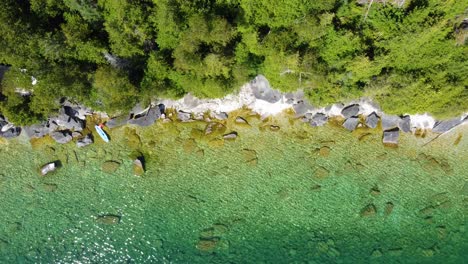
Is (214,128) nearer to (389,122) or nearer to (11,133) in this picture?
(389,122)

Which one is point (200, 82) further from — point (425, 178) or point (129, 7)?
point (425, 178)

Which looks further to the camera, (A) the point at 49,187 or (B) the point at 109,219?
(A) the point at 49,187

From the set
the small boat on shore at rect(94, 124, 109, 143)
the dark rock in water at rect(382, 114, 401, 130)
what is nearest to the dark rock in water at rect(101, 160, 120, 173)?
the small boat on shore at rect(94, 124, 109, 143)

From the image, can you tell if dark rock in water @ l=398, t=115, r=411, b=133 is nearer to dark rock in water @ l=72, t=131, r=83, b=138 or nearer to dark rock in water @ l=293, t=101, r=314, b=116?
dark rock in water @ l=293, t=101, r=314, b=116

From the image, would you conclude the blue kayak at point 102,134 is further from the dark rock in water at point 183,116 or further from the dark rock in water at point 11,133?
the dark rock in water at point 11,133

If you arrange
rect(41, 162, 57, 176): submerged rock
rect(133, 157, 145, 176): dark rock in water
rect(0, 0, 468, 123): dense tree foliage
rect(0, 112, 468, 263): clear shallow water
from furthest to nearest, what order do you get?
rect(41, 162, 57, 176): submerged rock < rect(133, 157, 145, 176): dark rock in water < rect(0, 112, 468, 263): clear shallow water < rect(0, 0, 468, 123): dense tree foliage

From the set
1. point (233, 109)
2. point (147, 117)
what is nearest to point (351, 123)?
point (233, 109)
